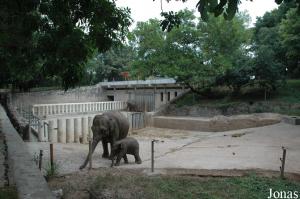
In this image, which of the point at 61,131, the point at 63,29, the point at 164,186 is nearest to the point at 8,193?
the point at 63,29

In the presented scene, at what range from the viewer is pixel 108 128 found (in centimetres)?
1122

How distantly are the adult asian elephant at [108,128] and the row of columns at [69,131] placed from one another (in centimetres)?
532

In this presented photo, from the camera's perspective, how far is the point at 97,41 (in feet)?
19.7

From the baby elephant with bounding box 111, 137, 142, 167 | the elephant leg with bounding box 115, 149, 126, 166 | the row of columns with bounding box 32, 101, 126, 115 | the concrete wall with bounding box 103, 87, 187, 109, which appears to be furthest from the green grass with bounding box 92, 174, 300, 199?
the concrete wall with bounding box 103, 87, 187, 109

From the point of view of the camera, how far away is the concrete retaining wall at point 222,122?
20.4 meters

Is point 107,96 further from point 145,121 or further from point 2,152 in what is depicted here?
point 2,152

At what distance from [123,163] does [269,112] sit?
1425cm

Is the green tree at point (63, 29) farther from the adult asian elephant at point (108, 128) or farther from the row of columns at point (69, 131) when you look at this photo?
the row of columns at point (69, 131)

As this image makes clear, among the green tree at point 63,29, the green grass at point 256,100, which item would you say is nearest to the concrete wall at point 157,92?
the green grass at point 256,100

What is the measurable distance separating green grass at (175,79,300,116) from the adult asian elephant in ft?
44.4

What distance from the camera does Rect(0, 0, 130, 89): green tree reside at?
17.6 feet

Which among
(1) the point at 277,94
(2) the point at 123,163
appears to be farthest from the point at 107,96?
(2) the point at 123,163

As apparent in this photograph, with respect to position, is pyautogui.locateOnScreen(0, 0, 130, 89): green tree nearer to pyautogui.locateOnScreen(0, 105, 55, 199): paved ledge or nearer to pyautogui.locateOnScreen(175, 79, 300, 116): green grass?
pyautogui.locateOnScreen(0, 105, 55, 199): paved ledge

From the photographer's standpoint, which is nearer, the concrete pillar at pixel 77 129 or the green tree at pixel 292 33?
the concrete pillar at pixel 77 129
